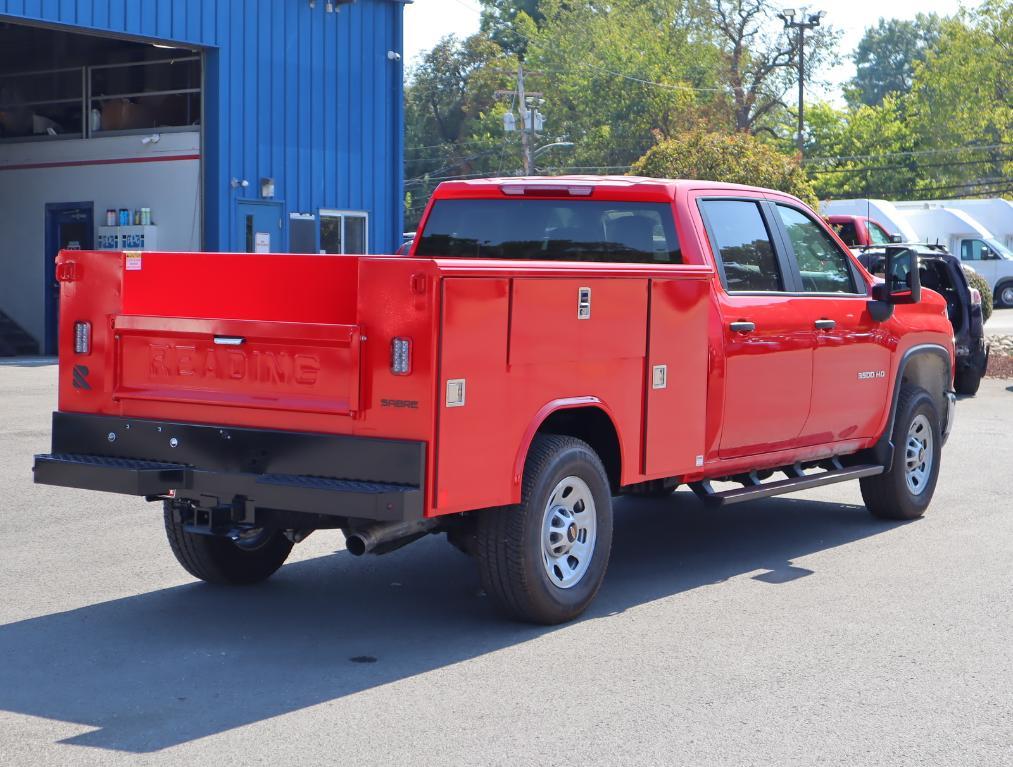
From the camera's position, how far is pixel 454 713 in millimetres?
5449

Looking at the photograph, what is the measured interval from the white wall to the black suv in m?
11.4

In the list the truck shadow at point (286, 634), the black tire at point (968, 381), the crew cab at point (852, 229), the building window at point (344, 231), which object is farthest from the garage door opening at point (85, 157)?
the truck shadow at point (286, 634)

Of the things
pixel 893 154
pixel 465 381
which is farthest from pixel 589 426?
pixel 893 154

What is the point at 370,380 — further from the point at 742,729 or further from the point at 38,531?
the point at 38,531

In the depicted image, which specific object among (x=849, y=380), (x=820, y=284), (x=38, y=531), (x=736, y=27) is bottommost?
(x=38, y=531)

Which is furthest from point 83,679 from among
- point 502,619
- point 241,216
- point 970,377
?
point 241,216

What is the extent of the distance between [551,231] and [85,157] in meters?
18.6

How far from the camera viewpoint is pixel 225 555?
7461 mm

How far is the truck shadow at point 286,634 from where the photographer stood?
5.52 meters

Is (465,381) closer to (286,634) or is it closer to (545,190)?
(286,634)

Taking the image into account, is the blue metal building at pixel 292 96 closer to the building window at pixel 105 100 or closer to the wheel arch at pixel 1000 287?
the building window at pixel 105 100

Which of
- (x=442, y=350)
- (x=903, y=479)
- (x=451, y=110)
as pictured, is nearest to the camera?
(x=442, y=350)

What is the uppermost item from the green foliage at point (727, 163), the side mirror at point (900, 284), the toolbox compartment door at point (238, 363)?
the green foliage at point (727, 163)

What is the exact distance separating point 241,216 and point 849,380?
16.7 meters
